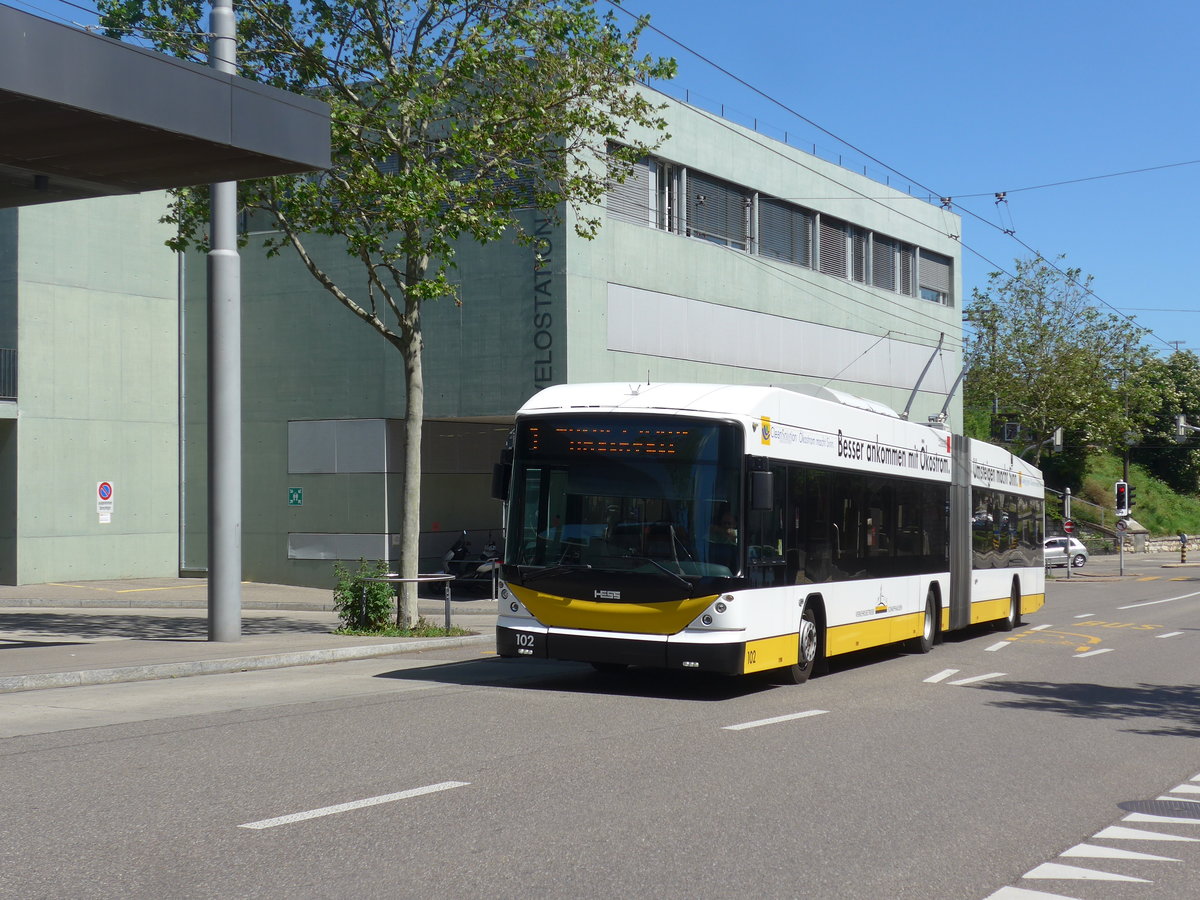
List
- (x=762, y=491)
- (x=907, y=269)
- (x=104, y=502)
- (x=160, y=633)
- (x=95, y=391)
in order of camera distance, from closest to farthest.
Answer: (x=762, y=491) → (x=160, y=633) → (x=104, y=502) → (x=95, y=391) → (x=907, y=269)

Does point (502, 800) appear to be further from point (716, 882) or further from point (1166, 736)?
point (1166, 736)

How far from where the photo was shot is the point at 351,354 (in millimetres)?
31844

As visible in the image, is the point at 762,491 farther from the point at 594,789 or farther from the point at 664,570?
the point at 594,789

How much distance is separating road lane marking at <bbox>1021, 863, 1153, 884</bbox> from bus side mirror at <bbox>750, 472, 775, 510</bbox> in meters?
6.11

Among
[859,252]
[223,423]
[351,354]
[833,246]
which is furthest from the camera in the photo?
[859,252]

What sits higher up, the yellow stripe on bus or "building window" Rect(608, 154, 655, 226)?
"building window" Rect(608, 154, 655, 226)

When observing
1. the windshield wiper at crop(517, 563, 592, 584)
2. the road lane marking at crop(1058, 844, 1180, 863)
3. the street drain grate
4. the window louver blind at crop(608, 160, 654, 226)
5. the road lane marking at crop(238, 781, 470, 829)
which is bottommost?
the street drain grate

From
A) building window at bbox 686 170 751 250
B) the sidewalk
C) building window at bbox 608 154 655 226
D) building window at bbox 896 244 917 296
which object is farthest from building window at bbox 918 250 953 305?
the sidewalk

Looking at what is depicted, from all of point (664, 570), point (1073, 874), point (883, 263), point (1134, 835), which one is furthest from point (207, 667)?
point (883, 263)

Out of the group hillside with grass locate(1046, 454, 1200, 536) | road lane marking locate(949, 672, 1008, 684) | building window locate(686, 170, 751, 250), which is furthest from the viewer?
hillside with grass locate(1046, 454, 1200, 536)

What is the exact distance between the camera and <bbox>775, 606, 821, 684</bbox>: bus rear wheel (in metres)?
13.9

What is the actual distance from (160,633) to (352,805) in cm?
1386

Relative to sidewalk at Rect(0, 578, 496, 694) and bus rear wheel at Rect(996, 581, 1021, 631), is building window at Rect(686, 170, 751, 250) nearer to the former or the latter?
sidewalk at Rect(0, 578, 496, 694)

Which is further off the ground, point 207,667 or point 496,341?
point 496,341
